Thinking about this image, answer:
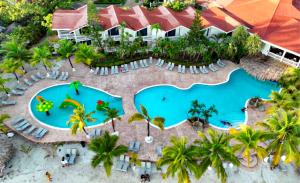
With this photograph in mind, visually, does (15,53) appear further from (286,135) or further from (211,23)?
(286,135)

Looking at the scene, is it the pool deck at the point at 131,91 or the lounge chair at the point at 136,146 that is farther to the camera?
the pool deck at the point at 131,91

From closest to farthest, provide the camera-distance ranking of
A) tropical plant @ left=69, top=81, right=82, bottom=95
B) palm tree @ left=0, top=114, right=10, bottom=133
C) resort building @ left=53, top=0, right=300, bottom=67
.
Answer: palm tree @ left=0, top=114, right=10, bottom=133
tropical plant @ left=69, top=81, right=82, bottom=95
resort building @ left=53, top=0, right=300, bottom=67

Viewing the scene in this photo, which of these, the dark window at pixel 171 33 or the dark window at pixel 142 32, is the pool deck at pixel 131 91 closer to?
the dark window at pixel 142 32

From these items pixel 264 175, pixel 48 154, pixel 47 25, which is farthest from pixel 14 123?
pixel 264 175

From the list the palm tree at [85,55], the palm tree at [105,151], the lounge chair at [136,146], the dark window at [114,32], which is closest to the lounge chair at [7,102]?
the palm tree at [85,55]

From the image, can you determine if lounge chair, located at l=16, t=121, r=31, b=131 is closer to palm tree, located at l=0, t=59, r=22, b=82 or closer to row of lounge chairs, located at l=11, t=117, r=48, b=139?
row of lounge chairs, located at l=11, t=117, r=48, b=139

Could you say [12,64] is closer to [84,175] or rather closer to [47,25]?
[47,25]

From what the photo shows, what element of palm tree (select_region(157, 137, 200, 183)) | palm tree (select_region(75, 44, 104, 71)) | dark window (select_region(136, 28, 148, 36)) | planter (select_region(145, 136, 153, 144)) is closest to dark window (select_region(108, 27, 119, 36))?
dark window (select_region(136, 28, 148, 36))
